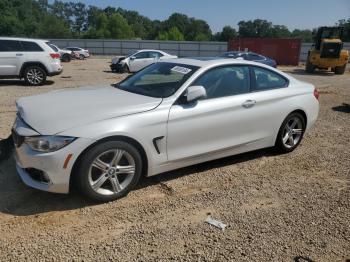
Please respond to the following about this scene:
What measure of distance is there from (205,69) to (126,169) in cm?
167

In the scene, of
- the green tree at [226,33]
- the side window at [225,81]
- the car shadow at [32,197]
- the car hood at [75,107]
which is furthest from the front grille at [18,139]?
the green tree at [226,33]

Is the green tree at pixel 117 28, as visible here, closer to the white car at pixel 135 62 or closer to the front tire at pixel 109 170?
the white car at pixel 135 62

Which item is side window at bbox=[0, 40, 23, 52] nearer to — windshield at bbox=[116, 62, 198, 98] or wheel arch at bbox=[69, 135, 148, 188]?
windshield at bbox=[116, 62, 198, 98]

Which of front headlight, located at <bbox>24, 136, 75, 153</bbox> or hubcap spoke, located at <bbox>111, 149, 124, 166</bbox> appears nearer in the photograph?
front headlight, located at <bbox>24, 136, 75, 153</bbox>

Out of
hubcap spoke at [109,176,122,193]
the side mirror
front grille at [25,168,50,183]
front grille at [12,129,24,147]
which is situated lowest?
hubcap spoke at [109,176,122,193]

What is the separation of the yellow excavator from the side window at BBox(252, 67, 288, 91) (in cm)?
1885

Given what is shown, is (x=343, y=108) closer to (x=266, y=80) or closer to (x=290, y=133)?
(x=290, y=133)

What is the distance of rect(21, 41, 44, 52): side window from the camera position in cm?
1280

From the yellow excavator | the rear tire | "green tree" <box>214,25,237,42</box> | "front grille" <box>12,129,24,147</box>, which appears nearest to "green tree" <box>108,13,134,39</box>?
"green tree" <box>214,25,237,42</box>

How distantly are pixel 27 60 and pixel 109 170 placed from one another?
10.1 meters

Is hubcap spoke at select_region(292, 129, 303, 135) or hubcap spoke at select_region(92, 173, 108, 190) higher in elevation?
hubcap spoke at select_region(292, 129, 303, 135)

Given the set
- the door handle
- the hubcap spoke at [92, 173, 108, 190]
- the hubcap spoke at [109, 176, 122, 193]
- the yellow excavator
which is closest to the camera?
the hubcap spoke at [92, 173, 108, 190]

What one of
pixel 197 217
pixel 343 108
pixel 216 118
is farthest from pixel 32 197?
pixel 343 108

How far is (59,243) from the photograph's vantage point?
338 cm
